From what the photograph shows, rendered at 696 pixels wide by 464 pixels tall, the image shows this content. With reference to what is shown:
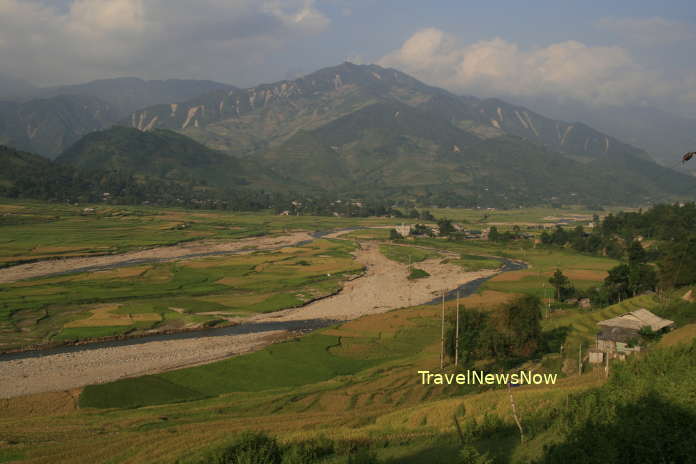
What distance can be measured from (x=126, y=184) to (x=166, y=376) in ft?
560

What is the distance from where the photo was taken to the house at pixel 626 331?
29.3 meters

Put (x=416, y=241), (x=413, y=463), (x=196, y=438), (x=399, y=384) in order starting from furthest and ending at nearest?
(x=416, y=241), (x=399, y=384), (x=196, y=438), (x=413, y=463)

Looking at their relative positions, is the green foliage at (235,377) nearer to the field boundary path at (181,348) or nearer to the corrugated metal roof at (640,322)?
the field boundary path at (181,348)

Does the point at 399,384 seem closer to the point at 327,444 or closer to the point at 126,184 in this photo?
the point at 327,444

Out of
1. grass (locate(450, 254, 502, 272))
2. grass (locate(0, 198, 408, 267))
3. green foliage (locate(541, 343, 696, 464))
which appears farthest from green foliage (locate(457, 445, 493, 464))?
grass (locate(0, 198, 408, 267))

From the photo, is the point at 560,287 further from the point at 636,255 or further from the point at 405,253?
the point at 405,253

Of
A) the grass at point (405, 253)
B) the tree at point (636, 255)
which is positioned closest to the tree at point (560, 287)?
the tree at point (636, 255)

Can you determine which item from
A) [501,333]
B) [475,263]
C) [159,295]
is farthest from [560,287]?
[159,295]

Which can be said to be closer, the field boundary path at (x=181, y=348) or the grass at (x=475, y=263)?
the field boundary path at (x=181, y=348)

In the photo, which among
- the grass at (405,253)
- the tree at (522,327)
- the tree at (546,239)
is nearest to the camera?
the tree at (522,327)

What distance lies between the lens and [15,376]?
31.8 meters

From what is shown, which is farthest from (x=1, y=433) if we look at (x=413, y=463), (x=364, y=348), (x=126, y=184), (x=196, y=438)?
(x=126, y=184)

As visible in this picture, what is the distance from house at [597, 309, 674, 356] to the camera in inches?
1153

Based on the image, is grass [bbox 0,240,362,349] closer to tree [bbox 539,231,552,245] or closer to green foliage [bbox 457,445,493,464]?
green foliage [bbox 457,445,493,464]
